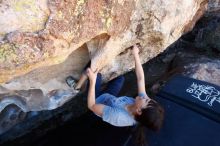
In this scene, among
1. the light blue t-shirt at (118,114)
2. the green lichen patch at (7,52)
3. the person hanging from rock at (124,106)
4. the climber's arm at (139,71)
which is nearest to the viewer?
the green lichen patch at (7,52)

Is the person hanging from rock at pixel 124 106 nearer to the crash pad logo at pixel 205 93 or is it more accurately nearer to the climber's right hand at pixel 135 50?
the climber's right hand at pixel 135 50

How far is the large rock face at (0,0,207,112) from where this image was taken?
176 cm

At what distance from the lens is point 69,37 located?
191 cm

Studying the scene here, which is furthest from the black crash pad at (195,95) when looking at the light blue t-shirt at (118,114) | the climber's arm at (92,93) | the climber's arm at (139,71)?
the climber's arm at (92,93)

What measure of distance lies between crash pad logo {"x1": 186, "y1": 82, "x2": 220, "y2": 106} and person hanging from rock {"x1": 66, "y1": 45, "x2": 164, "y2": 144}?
0.37m

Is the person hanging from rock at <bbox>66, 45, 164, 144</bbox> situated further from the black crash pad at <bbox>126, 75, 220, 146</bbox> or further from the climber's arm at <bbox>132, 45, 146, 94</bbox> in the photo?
the black crash pad at <bbox>126, 75, 220, 146</bbox>

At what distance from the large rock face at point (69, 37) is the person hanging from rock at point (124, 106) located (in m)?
0.08

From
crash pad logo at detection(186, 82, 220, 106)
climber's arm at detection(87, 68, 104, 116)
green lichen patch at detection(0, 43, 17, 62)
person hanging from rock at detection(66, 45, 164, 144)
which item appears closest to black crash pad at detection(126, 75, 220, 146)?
crash pad logo at detection(186, 82, 220, 106)

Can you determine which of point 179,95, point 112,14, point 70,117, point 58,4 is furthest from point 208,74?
point 58,4

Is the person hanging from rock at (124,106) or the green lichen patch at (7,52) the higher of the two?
the green lichen patch at (7,52)

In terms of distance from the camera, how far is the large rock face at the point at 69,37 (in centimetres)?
176

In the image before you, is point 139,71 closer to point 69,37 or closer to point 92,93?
point 92,93

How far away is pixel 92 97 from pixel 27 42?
81 cm

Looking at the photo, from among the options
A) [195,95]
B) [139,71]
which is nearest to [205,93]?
[195,95]
